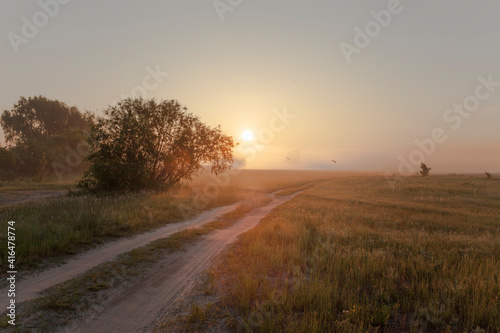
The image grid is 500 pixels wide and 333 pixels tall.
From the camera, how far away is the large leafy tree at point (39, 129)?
42.1 meters

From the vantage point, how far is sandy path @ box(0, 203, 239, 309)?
21.5ft

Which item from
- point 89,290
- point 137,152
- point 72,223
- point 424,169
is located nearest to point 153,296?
point 89,290

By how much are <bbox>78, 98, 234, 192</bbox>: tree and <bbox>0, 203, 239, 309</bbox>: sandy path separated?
12.9 m

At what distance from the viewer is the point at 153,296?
680 centimetres

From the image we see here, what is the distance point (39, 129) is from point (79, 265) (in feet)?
221

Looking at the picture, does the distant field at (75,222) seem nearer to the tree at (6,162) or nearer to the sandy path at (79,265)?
the sandy path at (79,265)

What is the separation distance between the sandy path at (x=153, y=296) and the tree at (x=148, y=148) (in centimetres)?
1673

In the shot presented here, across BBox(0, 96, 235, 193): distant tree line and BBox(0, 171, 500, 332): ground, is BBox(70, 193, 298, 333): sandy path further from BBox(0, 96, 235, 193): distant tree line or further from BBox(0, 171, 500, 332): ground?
BBox(0, 96, 235, 193): distant tree line

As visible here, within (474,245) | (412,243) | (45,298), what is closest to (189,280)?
(45,298)

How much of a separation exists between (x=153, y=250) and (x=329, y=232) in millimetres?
9411

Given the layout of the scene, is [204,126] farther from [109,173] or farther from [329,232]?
[329,232]

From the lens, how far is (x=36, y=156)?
4216 centimetres

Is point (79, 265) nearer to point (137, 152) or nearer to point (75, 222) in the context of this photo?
point (75, 222)

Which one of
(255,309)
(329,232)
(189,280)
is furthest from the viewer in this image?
(329,232)
